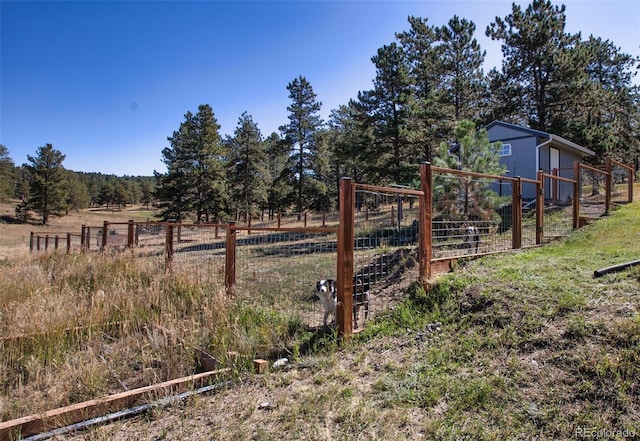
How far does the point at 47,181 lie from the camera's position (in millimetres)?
40062

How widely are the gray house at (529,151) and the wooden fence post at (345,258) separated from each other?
48.2ft

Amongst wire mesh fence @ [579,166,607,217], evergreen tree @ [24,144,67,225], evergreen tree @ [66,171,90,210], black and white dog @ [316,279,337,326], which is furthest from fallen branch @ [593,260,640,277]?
evergreen tree @ [66,171,90,210]

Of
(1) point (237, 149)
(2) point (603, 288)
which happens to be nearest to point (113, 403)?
(2) point (603, 288)

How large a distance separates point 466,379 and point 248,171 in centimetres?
2989

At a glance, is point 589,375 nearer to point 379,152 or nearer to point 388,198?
point 388,198

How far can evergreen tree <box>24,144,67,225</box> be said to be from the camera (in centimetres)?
3938

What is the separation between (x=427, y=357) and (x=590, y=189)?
20912 millimetres

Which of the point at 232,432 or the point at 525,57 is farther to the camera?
the point at 525,57

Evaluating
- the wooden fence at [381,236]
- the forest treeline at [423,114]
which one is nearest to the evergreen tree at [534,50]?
the forest treeline at [423,114]

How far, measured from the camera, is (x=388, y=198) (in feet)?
18.4

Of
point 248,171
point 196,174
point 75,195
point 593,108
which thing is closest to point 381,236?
point 593,108

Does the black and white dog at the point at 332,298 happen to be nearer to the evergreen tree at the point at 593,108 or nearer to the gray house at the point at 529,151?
the gray house at the point at 529,151

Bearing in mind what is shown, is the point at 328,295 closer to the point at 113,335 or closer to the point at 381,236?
the point at 113,335

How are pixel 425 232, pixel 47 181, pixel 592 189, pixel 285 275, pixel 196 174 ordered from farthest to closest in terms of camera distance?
pixel 47 181, pixel 196 174, pixel 592 189, pixel 285 275, pixel 425 232
